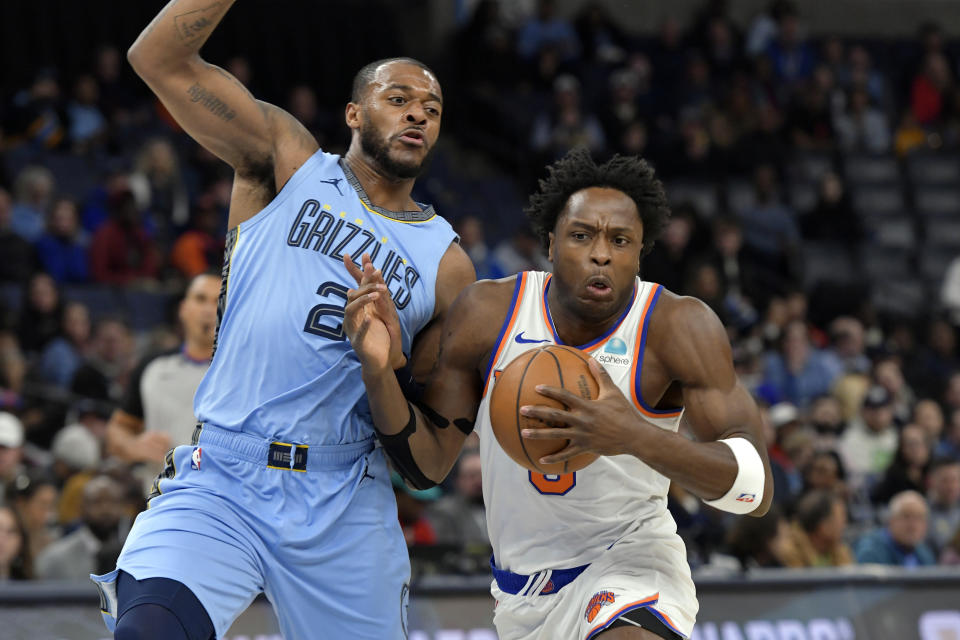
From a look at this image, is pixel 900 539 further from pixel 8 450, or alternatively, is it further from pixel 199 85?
pixel 199 85

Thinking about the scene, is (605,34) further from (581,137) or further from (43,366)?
(43,366)

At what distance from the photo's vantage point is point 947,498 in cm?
988

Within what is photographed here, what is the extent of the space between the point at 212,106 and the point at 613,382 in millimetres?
1593

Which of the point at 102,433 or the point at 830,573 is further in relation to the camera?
the point at 102,433

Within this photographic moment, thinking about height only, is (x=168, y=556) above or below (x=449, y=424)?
below

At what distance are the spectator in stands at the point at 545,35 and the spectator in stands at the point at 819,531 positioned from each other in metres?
9.04

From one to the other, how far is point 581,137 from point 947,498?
21.2ft

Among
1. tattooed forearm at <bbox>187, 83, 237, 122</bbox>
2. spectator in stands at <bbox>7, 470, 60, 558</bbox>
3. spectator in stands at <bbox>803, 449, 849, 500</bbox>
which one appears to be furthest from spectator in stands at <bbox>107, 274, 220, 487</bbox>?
spectator in stands at <bbox>803, 449, 849, 500</bbox>

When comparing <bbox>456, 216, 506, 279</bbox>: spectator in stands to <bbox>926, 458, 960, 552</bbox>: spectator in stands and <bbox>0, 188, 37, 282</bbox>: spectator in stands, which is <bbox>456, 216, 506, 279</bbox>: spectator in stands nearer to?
<bbox>0, 188, 37, 282</bbox>: spectator in stands

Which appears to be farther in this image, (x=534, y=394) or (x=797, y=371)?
(x=797, y=371)

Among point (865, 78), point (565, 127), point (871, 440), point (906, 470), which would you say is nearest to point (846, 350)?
point (871, 440)

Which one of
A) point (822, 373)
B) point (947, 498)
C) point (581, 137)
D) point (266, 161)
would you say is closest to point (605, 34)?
point (581, 137)

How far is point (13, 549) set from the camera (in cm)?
674

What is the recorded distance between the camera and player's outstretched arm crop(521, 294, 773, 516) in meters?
3.70
